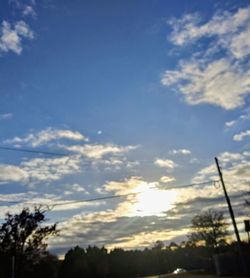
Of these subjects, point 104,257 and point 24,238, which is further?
point 104,257

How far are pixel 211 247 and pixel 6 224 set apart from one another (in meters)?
59.1

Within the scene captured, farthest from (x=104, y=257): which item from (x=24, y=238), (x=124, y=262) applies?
(x=24, y=238)

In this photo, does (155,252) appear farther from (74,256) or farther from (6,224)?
(6,224)

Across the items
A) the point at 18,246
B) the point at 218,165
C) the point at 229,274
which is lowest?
the point at 229,274

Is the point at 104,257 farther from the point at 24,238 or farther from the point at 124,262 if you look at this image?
the point at 24,238

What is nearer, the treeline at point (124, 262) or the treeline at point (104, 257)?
the treeline at point (104, 257)

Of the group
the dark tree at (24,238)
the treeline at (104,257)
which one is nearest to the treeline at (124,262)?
the treeline at (104,257)

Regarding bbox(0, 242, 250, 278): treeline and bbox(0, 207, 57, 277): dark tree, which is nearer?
bbox(0, 207, 57, 277): dark tree

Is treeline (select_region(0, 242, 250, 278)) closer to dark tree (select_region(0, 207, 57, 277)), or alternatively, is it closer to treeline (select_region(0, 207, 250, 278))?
treeline (select_region(0, 207, 250, 278))

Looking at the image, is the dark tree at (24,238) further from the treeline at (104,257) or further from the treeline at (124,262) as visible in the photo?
the treeline at (124,262)

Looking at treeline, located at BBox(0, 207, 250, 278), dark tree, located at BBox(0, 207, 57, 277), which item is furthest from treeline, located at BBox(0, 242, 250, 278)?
dark tree, located at BBox(0, 207, 57, 277)

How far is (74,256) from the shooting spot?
100 metres

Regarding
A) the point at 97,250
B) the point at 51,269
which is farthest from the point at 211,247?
the point at 97,250

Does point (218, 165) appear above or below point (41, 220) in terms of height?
above
